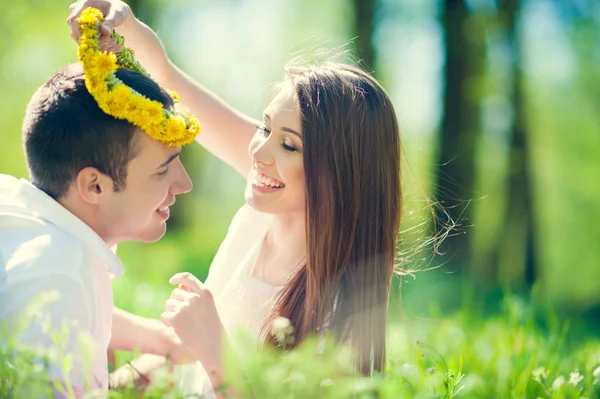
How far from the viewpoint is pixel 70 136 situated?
2.55 m

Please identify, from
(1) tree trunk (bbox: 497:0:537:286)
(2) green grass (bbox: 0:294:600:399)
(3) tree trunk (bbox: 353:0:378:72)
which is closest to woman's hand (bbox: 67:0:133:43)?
(2) green grass (bbox: 0:294:600:399)

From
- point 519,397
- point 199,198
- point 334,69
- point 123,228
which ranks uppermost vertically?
point 334,69

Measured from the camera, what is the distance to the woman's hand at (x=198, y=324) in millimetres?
2459

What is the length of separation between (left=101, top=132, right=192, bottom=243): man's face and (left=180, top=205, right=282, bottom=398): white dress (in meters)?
0.57

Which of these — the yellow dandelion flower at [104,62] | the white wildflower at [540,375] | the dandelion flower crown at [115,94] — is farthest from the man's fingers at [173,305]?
the white wildflower at [540,375]

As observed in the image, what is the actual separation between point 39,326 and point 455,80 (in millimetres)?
8149

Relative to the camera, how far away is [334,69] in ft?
10.1

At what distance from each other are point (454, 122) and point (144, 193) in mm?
7368

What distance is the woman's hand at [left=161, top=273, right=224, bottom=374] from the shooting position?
96.8 inches

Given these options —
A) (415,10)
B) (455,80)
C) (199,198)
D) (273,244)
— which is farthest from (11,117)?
(273,244)

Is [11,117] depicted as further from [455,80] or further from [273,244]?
[273,244]

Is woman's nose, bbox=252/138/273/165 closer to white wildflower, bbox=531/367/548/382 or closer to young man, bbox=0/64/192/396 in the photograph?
young man, bbox=0/64/192/396

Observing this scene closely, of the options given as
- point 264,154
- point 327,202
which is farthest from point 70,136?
point 327,202

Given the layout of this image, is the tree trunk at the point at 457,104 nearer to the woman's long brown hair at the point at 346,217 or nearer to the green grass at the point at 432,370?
the green grass at the point at 432,370
